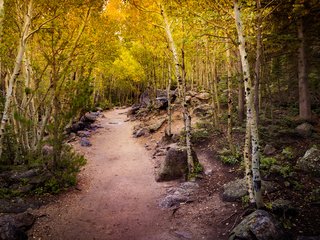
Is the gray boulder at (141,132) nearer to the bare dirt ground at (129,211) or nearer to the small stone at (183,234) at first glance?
the bare dirt ground at (129,211)

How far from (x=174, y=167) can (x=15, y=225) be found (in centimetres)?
668

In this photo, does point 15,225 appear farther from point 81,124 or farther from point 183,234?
point 81,124

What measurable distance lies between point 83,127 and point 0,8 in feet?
45.8

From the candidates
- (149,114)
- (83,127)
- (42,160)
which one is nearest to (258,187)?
(42,160)

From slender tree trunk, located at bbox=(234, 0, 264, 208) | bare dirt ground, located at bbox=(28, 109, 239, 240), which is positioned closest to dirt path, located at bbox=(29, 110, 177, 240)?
bare dirt ground, located at bbox=(28, 109, 239, 240)

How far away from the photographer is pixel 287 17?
13539 mm

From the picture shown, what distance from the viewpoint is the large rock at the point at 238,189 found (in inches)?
339

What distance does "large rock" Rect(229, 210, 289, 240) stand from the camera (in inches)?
247

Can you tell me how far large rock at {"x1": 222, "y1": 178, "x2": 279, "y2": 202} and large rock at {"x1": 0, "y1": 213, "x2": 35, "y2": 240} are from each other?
20.7 feet

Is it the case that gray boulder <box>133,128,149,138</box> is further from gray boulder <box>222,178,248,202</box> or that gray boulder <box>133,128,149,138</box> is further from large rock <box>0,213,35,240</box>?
large rock <box>0,213,35,240</box>

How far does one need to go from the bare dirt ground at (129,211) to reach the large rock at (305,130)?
13.5 feet

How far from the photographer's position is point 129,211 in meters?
9.70

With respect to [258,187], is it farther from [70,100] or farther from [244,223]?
[70,100]

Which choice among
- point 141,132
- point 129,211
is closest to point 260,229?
point 129,211
